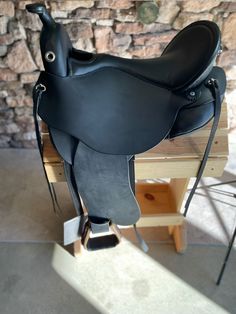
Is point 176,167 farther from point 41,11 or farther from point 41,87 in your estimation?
point 41,11

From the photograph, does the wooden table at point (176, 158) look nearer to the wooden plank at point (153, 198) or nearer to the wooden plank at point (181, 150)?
the wooden plank at point (181, 150)

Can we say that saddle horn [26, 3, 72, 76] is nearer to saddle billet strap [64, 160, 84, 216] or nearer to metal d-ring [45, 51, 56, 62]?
metal d-ring [45, 51, 56, 62]

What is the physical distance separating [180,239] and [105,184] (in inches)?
26.9

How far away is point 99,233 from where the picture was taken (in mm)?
1009

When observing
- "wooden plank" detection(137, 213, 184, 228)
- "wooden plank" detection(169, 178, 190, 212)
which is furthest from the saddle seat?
"wooden plank" detection(137, 213, 184, 228)

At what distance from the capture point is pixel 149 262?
1.34m

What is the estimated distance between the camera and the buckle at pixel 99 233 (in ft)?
3.19

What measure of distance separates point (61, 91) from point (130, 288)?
3.07 feet

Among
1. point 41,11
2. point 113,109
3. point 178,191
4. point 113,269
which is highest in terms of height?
point 41,11

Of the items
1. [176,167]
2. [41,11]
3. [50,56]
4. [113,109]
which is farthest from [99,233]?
[41,11]

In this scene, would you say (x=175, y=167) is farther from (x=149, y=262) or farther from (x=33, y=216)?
(x=33, y=216)

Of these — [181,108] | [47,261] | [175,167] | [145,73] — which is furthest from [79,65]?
[47,261]

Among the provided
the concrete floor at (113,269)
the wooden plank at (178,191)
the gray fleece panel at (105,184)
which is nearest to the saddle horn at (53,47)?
the gray fleece panel at (105,184)

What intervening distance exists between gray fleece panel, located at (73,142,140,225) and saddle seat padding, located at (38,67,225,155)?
0.14 ft
